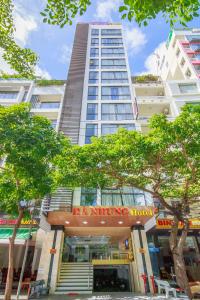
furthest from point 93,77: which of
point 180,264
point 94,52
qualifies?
point 180,264

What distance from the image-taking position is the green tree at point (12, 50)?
5.81 m

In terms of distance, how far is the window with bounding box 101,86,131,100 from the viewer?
2294cm

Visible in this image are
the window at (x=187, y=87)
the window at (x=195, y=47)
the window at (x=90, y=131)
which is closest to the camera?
the window at (x=90, y=131)

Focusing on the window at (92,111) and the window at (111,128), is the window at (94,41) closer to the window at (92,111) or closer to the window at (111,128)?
the window at (92,111)

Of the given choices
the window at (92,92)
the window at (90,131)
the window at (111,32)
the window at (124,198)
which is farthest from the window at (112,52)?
the window at (124,198)

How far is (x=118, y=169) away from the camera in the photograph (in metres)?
9.47

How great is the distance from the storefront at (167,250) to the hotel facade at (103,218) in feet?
0.22

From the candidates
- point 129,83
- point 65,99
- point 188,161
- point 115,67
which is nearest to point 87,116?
point 65,99

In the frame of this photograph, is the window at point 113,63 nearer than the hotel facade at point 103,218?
No

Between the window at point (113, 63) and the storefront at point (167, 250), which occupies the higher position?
the window at point (113, 63)

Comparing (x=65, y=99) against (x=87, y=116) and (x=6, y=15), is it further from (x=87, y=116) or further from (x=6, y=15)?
(x=6, y=15)

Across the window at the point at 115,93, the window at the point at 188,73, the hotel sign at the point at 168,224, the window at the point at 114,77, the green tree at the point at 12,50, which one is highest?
the window at the point at 188,73

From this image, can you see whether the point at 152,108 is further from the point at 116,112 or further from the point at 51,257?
the point at 51,257

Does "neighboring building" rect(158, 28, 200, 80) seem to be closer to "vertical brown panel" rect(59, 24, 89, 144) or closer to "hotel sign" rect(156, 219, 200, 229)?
"vertical brown panel" rect(59, 24, 89, 144)
